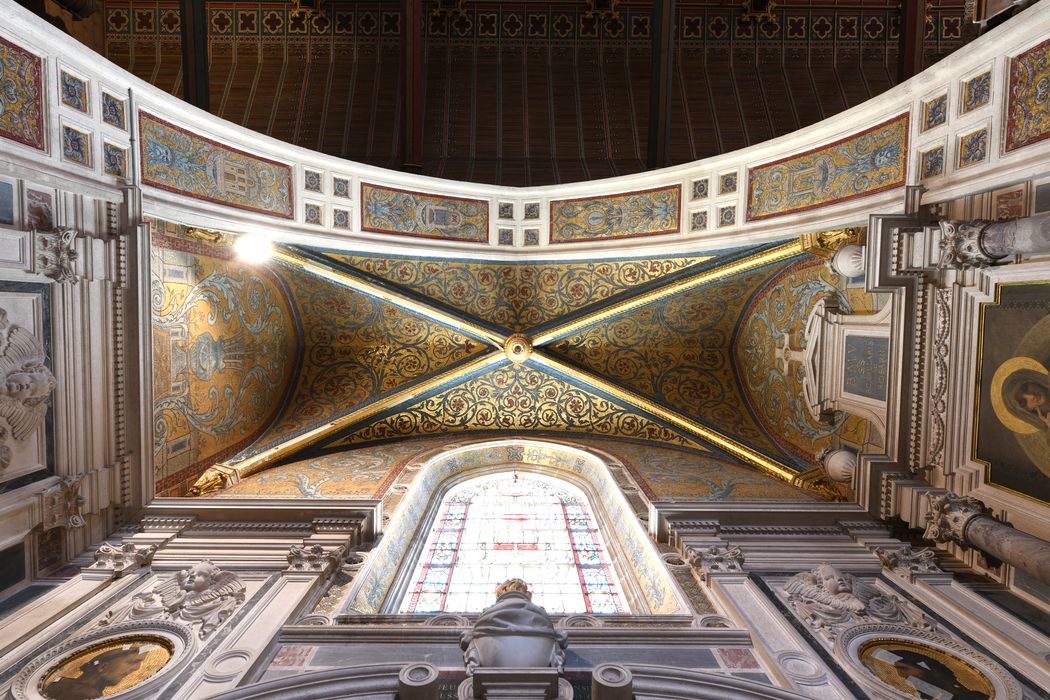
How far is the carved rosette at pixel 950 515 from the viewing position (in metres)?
4.57

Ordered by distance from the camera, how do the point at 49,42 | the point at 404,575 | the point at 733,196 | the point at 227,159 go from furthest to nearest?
the point at 733,196, the point at 227,159, the point at 404,575, the point at 49,42

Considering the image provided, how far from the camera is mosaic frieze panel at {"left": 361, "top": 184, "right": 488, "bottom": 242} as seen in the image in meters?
7.21

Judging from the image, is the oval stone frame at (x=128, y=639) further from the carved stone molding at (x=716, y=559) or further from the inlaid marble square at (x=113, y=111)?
the inlaid marble square at (x=113, y=111)

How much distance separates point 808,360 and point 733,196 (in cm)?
223

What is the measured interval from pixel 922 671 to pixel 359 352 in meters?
7.46

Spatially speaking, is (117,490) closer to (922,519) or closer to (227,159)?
(227,159)

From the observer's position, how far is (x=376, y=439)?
8.48 m

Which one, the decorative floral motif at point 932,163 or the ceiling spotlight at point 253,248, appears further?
the ceiling spotlight at point 253,248

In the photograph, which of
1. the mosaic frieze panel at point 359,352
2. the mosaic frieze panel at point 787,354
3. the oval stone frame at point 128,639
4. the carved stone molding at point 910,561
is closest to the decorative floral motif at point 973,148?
the mosaic frieze panel at point 787,354

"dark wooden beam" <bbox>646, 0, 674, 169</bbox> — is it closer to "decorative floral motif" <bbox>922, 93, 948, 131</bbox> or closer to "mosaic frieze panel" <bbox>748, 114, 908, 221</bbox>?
"mosaic frieze panel" <bbox>748, 114, 908, 221</bbox>

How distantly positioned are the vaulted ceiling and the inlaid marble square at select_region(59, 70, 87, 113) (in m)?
2.34

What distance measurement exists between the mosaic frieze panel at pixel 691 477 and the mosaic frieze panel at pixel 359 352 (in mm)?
2809

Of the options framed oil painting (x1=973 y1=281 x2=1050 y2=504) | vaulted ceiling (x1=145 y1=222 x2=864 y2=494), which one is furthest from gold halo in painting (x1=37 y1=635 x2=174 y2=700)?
framed oil painting (x1=973 y1=281 x2=1050 y2=504)

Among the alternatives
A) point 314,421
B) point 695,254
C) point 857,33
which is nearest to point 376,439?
point 314,421
